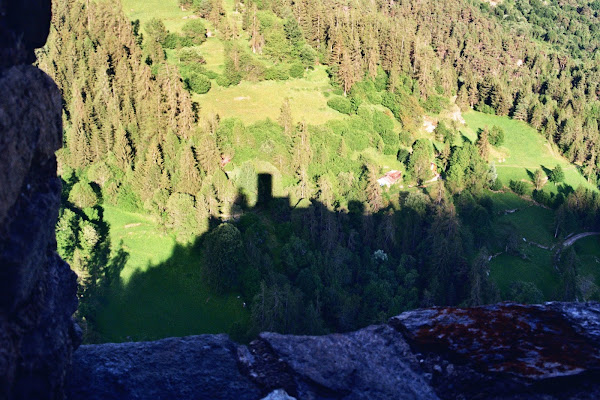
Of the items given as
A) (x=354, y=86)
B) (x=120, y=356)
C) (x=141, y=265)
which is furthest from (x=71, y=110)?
(x=120, y=356)

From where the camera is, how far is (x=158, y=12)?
124m

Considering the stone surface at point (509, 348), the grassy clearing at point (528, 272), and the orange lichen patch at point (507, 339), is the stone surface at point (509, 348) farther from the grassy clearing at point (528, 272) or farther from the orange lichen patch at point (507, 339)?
the grassy clearing at point (528, 272)

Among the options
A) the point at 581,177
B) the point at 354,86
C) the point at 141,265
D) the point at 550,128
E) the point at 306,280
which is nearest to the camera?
the point at 141,265

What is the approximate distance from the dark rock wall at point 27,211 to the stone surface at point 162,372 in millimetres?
1664

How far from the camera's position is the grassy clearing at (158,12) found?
119750mm

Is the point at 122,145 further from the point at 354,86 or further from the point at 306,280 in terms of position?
the point at 354,86

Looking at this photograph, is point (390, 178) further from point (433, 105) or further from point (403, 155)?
point (433, 105)

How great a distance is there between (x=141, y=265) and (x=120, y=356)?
48.4 metres

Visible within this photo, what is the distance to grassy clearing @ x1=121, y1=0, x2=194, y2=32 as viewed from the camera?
11975 cm

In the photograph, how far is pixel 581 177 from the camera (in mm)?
130750

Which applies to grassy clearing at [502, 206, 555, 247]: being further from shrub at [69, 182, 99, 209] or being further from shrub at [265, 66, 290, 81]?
shrub at [69, 182, 99, 209]

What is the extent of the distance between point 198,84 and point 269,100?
13.1 meters

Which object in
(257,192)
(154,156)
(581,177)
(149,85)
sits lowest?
(581,177)

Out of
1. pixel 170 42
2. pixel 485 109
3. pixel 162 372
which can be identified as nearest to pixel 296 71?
pixel 170 42
